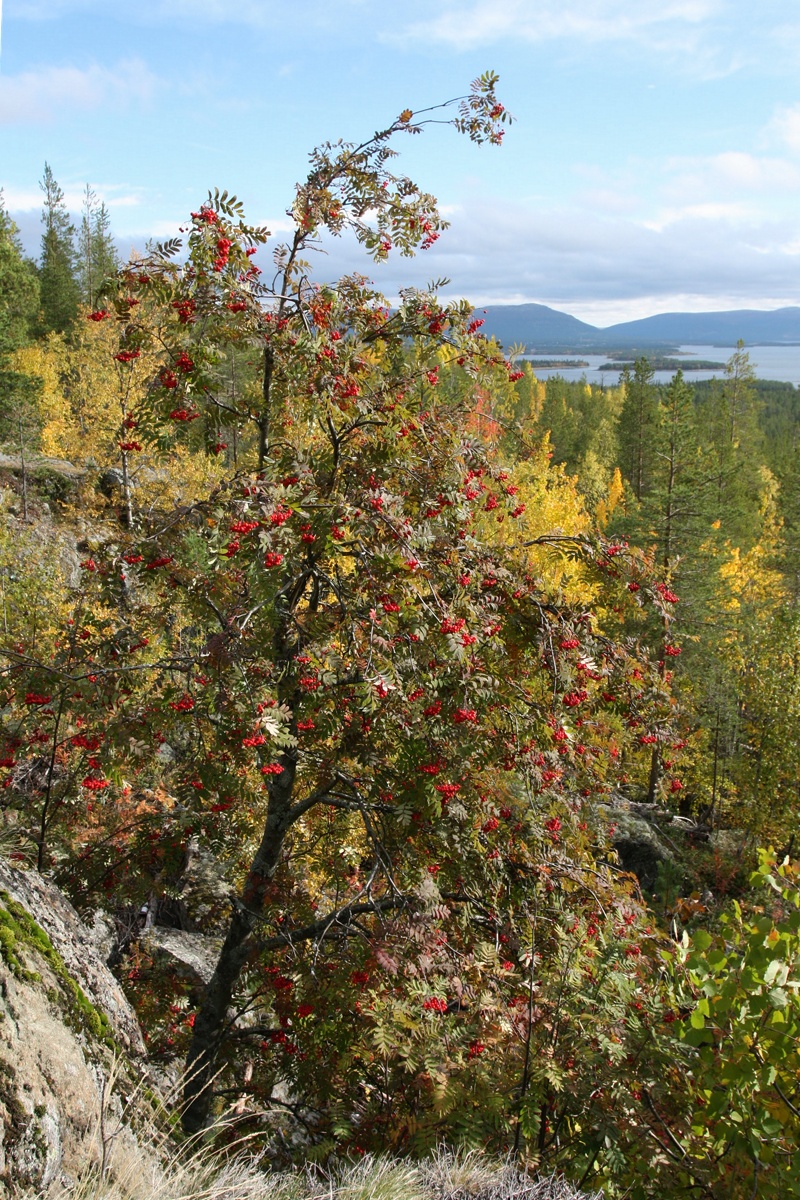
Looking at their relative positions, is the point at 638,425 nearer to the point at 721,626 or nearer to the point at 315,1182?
the point at 721,626

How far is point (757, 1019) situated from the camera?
8.36 feet

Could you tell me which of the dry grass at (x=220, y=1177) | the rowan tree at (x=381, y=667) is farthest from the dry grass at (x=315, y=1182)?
the rowan tree at (x=381, y=667)

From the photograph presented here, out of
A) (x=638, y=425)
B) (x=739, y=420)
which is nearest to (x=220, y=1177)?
(x=638, y=425)

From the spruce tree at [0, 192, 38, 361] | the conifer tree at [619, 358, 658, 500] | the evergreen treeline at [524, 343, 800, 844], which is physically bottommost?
Result: the evergreen treeline at [524, 343, 800, 844]

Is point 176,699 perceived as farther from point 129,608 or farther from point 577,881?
point 577,881

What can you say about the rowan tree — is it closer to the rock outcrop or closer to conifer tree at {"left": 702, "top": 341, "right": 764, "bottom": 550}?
the rock outcrop

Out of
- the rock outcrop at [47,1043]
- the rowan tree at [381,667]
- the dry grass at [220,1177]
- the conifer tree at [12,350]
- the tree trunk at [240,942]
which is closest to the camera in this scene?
the rock outcrop at [47,1043]

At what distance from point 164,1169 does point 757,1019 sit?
2.09m

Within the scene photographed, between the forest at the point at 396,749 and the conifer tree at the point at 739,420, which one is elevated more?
the conifer tree at the point at 739,420

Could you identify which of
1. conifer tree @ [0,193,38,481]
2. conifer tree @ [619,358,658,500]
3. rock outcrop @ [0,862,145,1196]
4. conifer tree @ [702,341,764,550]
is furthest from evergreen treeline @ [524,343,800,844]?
conifer tree @ [0,193,38,481]

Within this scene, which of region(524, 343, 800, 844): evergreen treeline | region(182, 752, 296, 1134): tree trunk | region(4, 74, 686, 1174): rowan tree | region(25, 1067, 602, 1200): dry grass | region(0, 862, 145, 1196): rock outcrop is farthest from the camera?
region(524, 343, 800, 844): evergreen treeline

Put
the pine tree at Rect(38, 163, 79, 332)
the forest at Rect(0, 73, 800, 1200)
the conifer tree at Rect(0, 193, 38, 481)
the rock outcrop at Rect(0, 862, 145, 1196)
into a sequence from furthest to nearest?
the pine tree at Rect(38, 163, 79, 332), the conifer tree at Rect(0, 193, 38, 481), the forest at Rect(0, 73, 800, 1200), the rock outcrop at Rect(0, 862, 145, 1196)

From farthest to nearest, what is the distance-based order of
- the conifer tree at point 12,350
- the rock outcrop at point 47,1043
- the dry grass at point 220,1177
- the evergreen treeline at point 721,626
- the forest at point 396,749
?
the conifer tree at point 12,350
the evergreen treeline at point 721,626
the forest at point 396,749
the dry grass at point 220,1177
the rock outcrop at point 47,1043

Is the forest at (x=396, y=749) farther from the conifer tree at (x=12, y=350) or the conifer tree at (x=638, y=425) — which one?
the conifer tree at (x=638, y=425)
